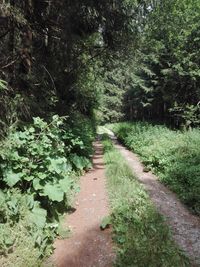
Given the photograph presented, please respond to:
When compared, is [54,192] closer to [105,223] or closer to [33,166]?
[33,166]

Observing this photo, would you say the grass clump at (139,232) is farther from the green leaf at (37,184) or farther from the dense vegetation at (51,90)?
the green leaf at (37,184)

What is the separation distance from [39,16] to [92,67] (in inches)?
280

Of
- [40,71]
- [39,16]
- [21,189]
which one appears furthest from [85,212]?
[39,16]

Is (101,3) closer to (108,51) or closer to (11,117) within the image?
(108,51)

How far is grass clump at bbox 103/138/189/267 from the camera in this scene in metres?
5.12

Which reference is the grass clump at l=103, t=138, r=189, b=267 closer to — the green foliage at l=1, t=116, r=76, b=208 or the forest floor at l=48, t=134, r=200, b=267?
the forest floor at l=48, t=134, r=200, b=267

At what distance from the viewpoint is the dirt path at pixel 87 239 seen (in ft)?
17.2

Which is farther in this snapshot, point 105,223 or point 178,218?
point 178,218

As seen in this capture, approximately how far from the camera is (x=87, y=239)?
19.4 ft

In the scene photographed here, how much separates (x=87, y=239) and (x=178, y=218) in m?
2.32

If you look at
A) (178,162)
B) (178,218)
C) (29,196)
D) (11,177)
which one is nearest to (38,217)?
(29,196)

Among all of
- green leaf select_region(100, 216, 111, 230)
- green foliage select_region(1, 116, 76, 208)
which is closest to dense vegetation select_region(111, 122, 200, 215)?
green leaf select_region(100, 216, 111, 230)

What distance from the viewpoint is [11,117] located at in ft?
20.3

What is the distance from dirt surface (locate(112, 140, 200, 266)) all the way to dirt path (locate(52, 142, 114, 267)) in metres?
1.31
